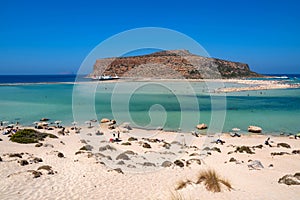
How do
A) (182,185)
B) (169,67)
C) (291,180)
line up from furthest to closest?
(169,67) → (291,180) → (182,185)

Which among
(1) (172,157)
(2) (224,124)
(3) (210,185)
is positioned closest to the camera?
(3) (210,185)

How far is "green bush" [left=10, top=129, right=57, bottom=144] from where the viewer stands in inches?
675

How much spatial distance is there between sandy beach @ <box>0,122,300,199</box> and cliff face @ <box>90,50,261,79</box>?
55.0m

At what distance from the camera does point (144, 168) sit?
11.9 meters

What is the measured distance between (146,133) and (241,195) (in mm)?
13539

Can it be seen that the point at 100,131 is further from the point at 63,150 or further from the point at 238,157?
the point at 238,157

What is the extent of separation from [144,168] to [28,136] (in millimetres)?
10012

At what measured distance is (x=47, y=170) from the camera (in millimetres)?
10617

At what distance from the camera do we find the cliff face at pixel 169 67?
279 ft

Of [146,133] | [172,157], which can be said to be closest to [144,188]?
[172,157]

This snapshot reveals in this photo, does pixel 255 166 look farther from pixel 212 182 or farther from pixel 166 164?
pixel 212 182

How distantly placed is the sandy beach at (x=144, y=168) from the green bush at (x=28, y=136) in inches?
22.4

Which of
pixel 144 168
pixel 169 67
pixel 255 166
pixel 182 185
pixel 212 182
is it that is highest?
pixel 169 67

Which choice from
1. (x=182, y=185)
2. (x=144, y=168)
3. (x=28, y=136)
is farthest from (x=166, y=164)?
(x=28, y=136)
